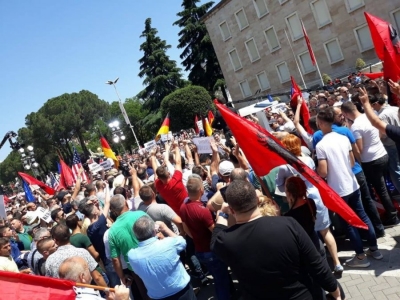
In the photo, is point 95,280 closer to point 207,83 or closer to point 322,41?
point 322,41

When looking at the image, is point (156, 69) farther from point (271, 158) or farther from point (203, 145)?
point (271, 158)

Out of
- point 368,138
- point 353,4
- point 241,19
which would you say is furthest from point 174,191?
point 241,19

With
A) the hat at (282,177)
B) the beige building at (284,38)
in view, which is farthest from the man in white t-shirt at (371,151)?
the beige building at (284,38)

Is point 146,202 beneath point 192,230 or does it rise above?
above

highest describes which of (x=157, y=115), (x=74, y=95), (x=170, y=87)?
(x=74, y=95)

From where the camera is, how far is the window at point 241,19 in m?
32.2

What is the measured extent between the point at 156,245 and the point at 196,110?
93.8 feet

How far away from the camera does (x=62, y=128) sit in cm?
5456

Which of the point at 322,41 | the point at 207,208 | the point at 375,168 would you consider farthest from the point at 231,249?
the point at 322,41

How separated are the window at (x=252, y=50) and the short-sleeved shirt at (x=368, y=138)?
95.2ft

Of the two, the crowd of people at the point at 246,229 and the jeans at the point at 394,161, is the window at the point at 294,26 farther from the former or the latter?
the jeans at the point at 394,161

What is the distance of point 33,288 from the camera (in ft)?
8.43

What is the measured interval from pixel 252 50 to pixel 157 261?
Answer: 31.6m

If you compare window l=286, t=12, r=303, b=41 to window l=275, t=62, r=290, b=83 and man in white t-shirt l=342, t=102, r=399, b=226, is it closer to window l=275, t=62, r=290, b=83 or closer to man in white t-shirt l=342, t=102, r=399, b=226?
window l=275, t=62, r=290, b=83
